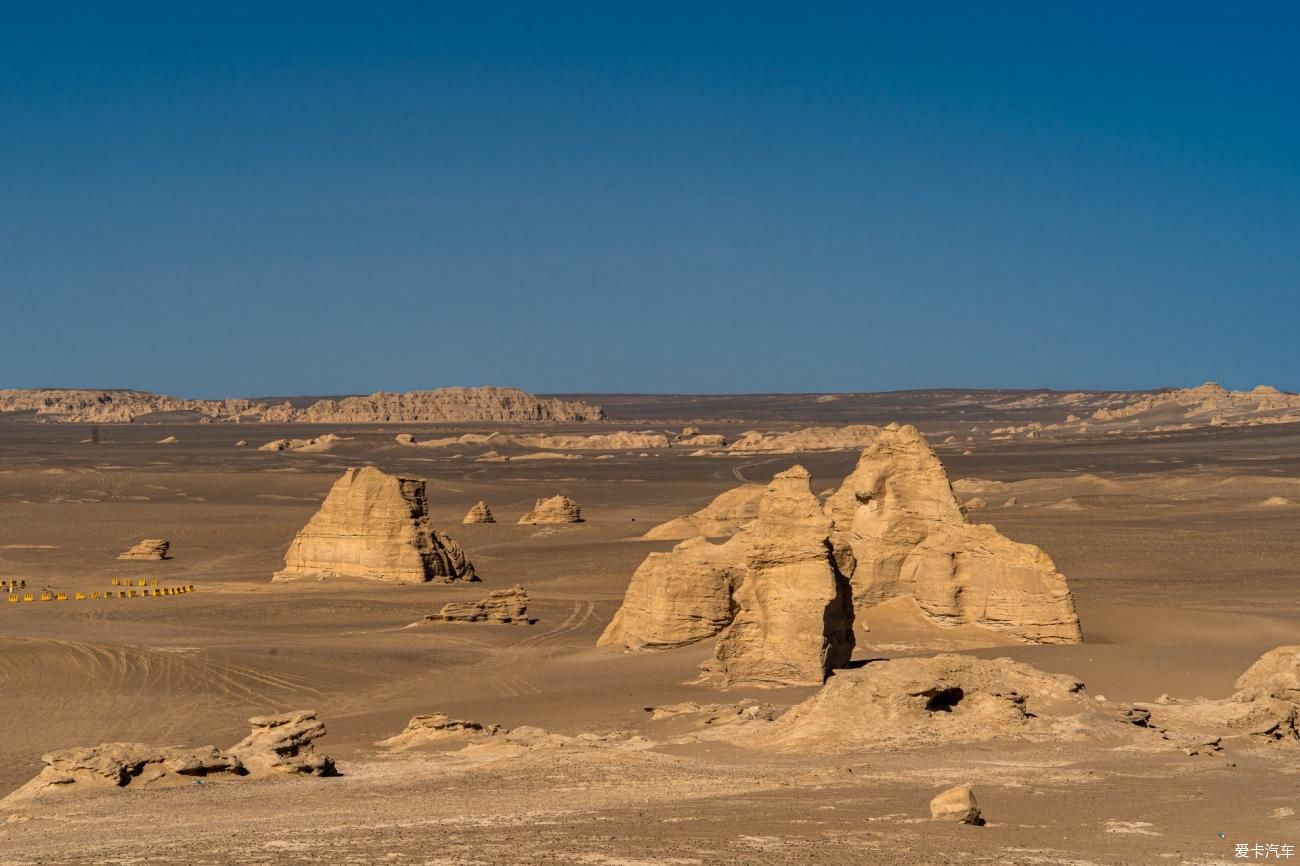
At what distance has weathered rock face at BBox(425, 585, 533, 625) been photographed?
2783 cm

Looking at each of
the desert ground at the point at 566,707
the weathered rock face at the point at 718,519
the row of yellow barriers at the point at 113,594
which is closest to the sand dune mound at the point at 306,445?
the desert ground at the point at 566,707

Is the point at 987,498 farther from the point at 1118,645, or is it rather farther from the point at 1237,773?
the point at 1237,773

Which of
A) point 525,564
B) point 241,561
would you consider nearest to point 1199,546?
point 525,564

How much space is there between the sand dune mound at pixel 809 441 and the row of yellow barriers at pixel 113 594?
7893cm

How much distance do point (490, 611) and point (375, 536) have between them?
6.08 m

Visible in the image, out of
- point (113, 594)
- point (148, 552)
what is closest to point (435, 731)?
point (113, 594)

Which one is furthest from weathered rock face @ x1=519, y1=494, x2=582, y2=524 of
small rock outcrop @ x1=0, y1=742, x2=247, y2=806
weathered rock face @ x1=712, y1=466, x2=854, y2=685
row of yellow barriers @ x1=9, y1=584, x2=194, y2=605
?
small rock outcrop @ x1=0, y1=742, x2=247, y2=806

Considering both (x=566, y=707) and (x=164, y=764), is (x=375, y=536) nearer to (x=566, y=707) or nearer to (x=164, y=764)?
(x=566, y=707)

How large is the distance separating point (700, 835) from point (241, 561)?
3213cm

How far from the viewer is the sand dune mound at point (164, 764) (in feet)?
44.5

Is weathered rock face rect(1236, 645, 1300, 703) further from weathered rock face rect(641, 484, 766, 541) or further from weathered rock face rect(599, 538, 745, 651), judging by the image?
weathered rock face rect(641, 484, 766, 541)

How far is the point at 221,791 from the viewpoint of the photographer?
13.5 metres

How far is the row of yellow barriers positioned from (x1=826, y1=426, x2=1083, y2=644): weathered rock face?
1452 cm

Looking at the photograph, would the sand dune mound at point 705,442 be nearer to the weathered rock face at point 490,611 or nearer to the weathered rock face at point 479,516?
the weathered rock face at point 479,516
